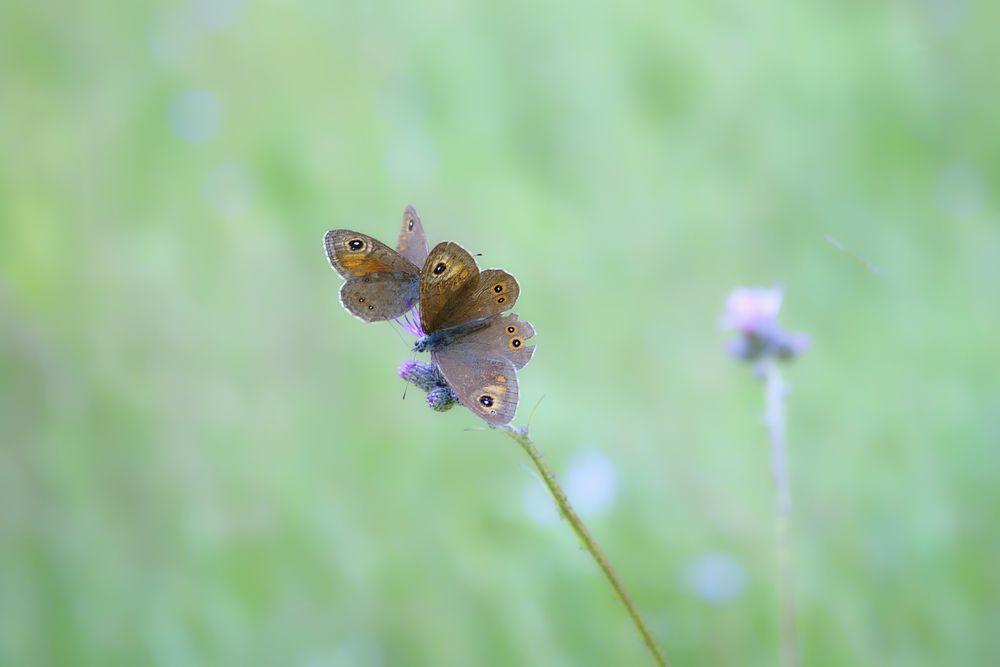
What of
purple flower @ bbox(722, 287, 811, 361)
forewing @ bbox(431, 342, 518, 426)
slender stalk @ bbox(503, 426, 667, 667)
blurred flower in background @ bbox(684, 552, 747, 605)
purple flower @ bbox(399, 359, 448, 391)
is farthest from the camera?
blurred flower in background @ bbox(684, 552, 747, 605)

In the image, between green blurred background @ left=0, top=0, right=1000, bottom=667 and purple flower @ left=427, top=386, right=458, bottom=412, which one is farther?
green blurred background @ left=0, top=0, right=1000, bottom=667

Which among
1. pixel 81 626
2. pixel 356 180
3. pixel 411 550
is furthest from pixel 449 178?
pixel 81 626

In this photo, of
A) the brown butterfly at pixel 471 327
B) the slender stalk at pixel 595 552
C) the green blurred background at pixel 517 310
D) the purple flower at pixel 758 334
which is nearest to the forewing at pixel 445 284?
the brown butterfly at pixel 471 327

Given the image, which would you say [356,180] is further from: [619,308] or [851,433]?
[851,433]

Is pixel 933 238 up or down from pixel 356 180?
up

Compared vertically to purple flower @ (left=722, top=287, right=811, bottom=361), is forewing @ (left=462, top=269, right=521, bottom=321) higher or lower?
lower

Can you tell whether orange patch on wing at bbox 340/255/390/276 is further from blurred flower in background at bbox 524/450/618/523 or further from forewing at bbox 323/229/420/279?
blurred flower in background at bbox 524/450/618/523

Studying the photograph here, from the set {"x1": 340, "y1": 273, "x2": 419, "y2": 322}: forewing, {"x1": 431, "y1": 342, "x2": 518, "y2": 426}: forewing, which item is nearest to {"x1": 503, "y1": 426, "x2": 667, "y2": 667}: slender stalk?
{"x1": 431, "y1": 342, "x2": 518, "y2": 426}: forewing

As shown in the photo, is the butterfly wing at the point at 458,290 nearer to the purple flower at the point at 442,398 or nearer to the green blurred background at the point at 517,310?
the purple flower at the point at 442,398

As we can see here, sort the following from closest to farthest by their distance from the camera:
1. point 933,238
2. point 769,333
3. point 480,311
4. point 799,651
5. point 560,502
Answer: point 560,502 → point 480,311 → point 769,333 → point 799,651 → point 933,238
